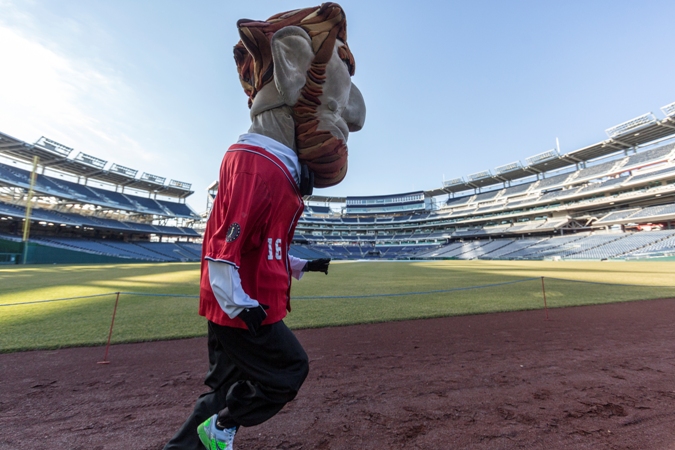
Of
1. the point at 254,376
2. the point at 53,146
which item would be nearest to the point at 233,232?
the point at 254,376

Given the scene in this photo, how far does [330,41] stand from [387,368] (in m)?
3.02

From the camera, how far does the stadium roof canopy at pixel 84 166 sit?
2989 cm

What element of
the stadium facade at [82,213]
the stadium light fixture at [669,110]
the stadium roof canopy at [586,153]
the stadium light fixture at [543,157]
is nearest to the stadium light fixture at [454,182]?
the stadium roof canopy at [586,153]

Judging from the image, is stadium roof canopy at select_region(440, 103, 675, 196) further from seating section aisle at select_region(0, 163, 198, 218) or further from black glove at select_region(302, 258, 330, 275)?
seating section aisle at select_region(0, 163, 198, 218)

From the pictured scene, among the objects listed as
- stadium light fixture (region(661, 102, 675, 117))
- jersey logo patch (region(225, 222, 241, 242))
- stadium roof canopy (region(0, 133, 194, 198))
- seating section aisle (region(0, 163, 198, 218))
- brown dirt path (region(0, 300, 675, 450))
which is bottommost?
brown dirt path (region(0, 300, 675, 450))

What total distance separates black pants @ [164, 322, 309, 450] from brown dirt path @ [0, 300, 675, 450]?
68cm

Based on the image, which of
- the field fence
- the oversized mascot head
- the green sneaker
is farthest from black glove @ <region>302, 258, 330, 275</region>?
the field fence

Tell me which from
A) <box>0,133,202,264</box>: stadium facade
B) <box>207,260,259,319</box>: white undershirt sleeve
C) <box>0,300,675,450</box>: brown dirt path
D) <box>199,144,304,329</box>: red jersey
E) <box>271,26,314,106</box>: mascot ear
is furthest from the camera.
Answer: <box>0,133,202,264</box>: stadium facade

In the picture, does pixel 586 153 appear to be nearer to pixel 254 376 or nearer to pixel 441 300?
pixel 441 300

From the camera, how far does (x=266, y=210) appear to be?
51.8 inches

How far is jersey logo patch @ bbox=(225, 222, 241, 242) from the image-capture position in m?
1.16

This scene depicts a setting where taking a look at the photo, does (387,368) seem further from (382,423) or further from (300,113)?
(300,113)

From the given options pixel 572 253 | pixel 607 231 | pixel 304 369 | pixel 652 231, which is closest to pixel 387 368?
pixel 304 369

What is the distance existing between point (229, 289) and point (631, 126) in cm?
5055
